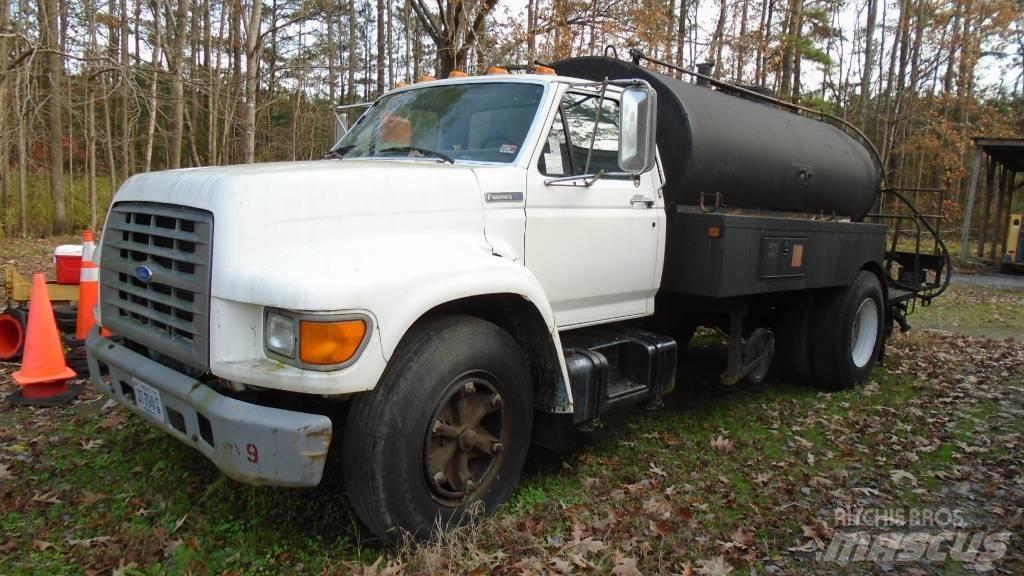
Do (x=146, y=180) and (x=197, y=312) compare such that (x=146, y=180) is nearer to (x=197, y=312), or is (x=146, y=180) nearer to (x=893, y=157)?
(x=197, y=312)

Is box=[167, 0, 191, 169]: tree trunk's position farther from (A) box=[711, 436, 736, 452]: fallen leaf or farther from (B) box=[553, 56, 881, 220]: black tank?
(A) box=[711, 436, 736, 452]: fallen leaf

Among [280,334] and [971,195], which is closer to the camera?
[280,334]

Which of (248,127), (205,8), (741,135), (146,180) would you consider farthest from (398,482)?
(205,8)

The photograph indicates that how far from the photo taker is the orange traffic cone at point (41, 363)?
463cm

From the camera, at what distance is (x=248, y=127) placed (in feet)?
36.0

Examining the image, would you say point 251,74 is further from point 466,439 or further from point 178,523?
point 466,439

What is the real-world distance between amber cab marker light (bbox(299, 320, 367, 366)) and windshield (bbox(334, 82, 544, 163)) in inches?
55.3

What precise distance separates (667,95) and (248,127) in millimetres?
8495

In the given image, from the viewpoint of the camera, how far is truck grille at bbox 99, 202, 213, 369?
274 centimetres

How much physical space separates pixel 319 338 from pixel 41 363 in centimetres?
334

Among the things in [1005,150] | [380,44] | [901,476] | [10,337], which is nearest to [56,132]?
[380,44]

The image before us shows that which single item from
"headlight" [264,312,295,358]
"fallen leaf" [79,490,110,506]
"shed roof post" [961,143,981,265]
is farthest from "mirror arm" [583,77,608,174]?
"shed roof post" [961,143,981,265]

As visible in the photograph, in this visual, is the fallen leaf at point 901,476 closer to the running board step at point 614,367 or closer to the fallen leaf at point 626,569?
the running board step at point 614,367

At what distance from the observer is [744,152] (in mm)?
4957
